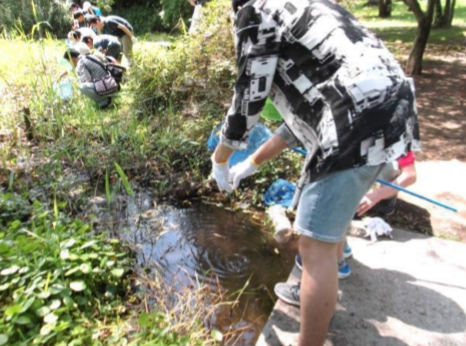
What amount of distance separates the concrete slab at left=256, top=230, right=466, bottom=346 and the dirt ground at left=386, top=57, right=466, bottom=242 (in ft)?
1.44

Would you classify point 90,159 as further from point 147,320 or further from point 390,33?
point 390,33

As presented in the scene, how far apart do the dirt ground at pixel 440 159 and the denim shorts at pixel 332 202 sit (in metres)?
1.61

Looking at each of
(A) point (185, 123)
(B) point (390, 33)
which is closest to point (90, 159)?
(A) point (185, 123)

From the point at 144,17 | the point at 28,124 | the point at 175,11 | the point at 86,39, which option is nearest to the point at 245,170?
the point at 28,124

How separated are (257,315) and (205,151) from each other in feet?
6.00

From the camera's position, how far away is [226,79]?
3.85 meters

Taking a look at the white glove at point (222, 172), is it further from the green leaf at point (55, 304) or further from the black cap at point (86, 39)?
the black cap at point (86, 39)

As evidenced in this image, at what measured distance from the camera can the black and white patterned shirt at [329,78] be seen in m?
1.25

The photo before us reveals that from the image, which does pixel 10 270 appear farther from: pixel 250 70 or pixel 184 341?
pixel 250 70

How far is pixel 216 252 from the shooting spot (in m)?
2.51

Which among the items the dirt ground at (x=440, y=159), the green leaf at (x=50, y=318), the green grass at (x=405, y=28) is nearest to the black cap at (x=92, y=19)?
the green grass at (x=405, y=28)

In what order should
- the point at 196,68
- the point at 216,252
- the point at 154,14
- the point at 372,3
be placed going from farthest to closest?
1. the point at 372,3
2. the point at 154,14
3. the point at 196,68
4. the point at 216,252

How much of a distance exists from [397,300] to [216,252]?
1.10 meters

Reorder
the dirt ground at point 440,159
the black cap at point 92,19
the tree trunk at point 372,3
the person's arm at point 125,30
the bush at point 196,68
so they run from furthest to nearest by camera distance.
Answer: the tree trunk at point 372,3 → the black cap at point 92,19 → the person's arm at point 125,30 → the bush at point 196,68 → the dirt ground at point 440,159
